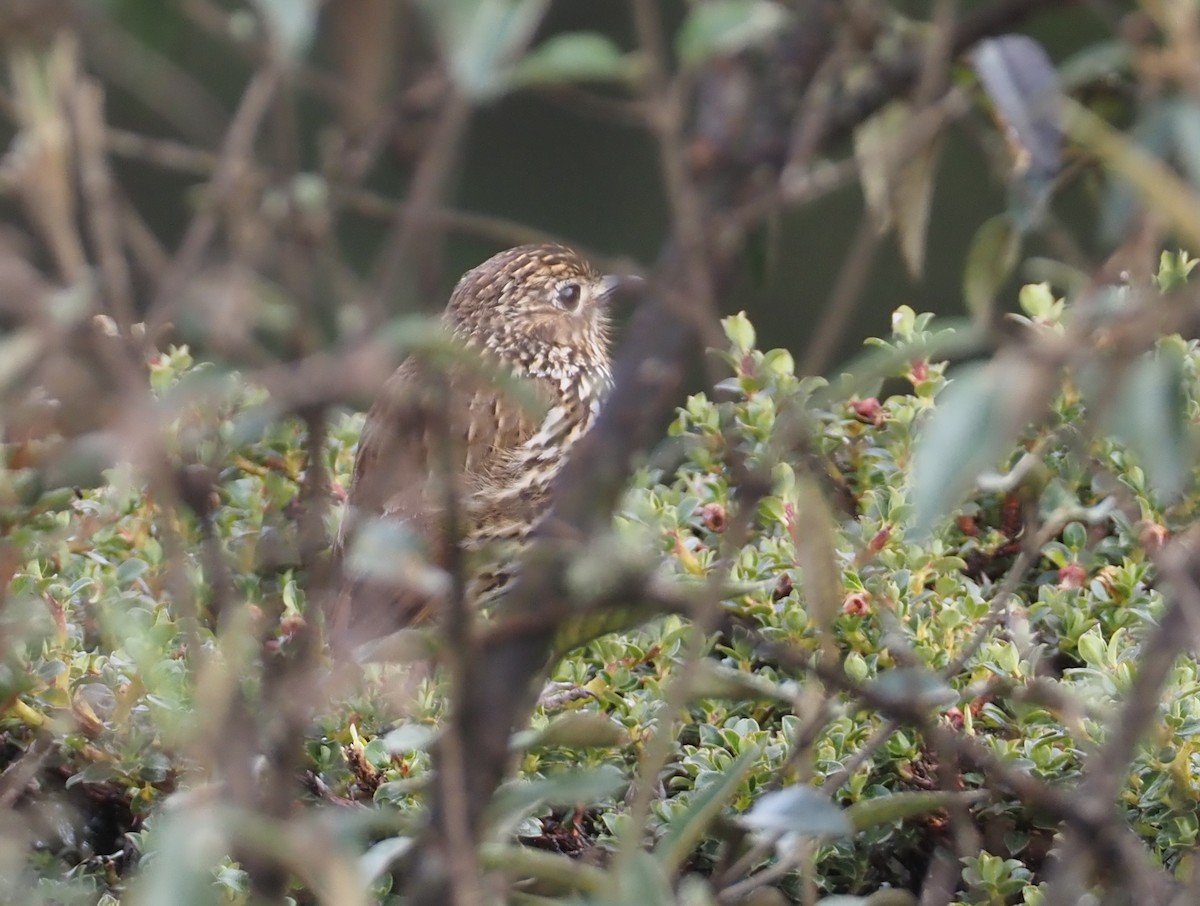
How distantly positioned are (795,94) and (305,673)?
58 cm

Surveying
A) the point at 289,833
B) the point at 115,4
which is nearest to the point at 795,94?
the point at 115,4

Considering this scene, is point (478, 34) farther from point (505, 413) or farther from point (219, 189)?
point (505, 413)

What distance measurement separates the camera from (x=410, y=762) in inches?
96.5

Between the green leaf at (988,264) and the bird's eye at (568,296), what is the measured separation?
11.6ft

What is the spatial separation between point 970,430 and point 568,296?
163 inches

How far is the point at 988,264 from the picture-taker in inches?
63.4

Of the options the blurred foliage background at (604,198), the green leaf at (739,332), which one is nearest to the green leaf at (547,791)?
the green leaf at (739,332)

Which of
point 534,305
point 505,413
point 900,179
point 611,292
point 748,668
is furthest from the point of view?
point 611,292

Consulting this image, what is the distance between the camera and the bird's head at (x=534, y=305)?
5.00 meters

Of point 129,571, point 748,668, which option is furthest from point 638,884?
point 129,571

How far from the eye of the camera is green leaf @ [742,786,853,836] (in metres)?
1.28

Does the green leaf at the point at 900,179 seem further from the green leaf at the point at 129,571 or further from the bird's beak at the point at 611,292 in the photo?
the bird's beak at the point at 611,292

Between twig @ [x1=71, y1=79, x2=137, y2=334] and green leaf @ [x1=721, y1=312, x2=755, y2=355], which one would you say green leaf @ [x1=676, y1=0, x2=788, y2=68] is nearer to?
twig @ [x1=71, y1=79, x2=137, y2=334]

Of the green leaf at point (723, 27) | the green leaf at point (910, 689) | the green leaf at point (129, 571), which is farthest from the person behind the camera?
the green leaf at point (129, 571)
